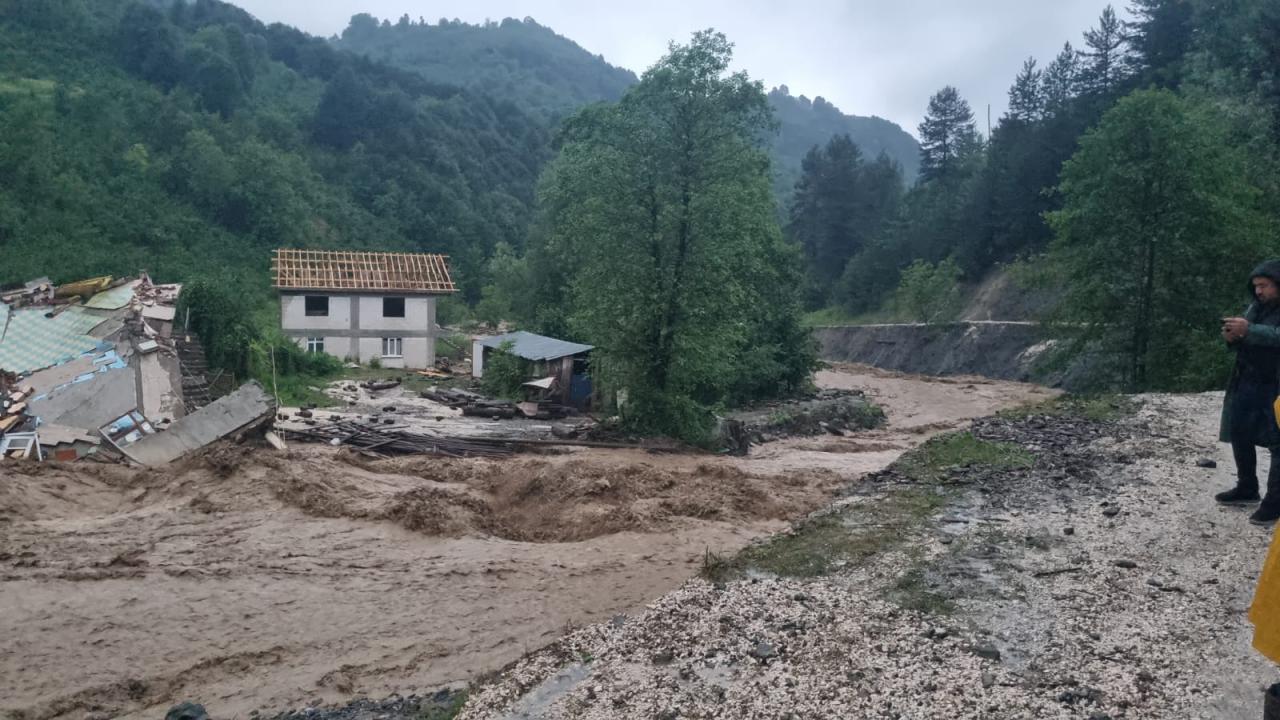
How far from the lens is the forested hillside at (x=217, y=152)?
150 ft

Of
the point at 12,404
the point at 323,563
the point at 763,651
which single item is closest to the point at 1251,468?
the point at 763,651

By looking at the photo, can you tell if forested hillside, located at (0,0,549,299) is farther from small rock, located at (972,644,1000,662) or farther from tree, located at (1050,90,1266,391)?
small rock, located at (972,644,1000,662)

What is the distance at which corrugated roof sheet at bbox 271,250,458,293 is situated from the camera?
35.0 metres

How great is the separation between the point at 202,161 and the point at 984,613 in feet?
191

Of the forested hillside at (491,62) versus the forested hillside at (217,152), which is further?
the forested hillside at (491,62)

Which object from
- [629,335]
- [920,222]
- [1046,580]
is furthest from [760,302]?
[920,222]

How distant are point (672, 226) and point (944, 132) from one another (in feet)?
199

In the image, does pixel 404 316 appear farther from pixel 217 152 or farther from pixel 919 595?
pixel 919 595

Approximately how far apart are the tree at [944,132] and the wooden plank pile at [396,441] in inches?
2470

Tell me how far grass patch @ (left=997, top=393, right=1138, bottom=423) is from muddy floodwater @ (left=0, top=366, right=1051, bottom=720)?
3542 millimetres

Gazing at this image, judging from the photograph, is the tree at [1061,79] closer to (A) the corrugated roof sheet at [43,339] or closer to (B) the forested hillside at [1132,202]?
(B) the forested hillside at [1132,202]

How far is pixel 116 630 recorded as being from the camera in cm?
865

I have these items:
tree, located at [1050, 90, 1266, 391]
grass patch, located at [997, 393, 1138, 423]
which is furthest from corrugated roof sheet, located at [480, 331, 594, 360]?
tree, located at [1050, 90, 1266, 391]

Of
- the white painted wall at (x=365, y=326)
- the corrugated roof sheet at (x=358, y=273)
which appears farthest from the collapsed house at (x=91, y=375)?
the corrugated roof sheet at (x=358, y=273)
